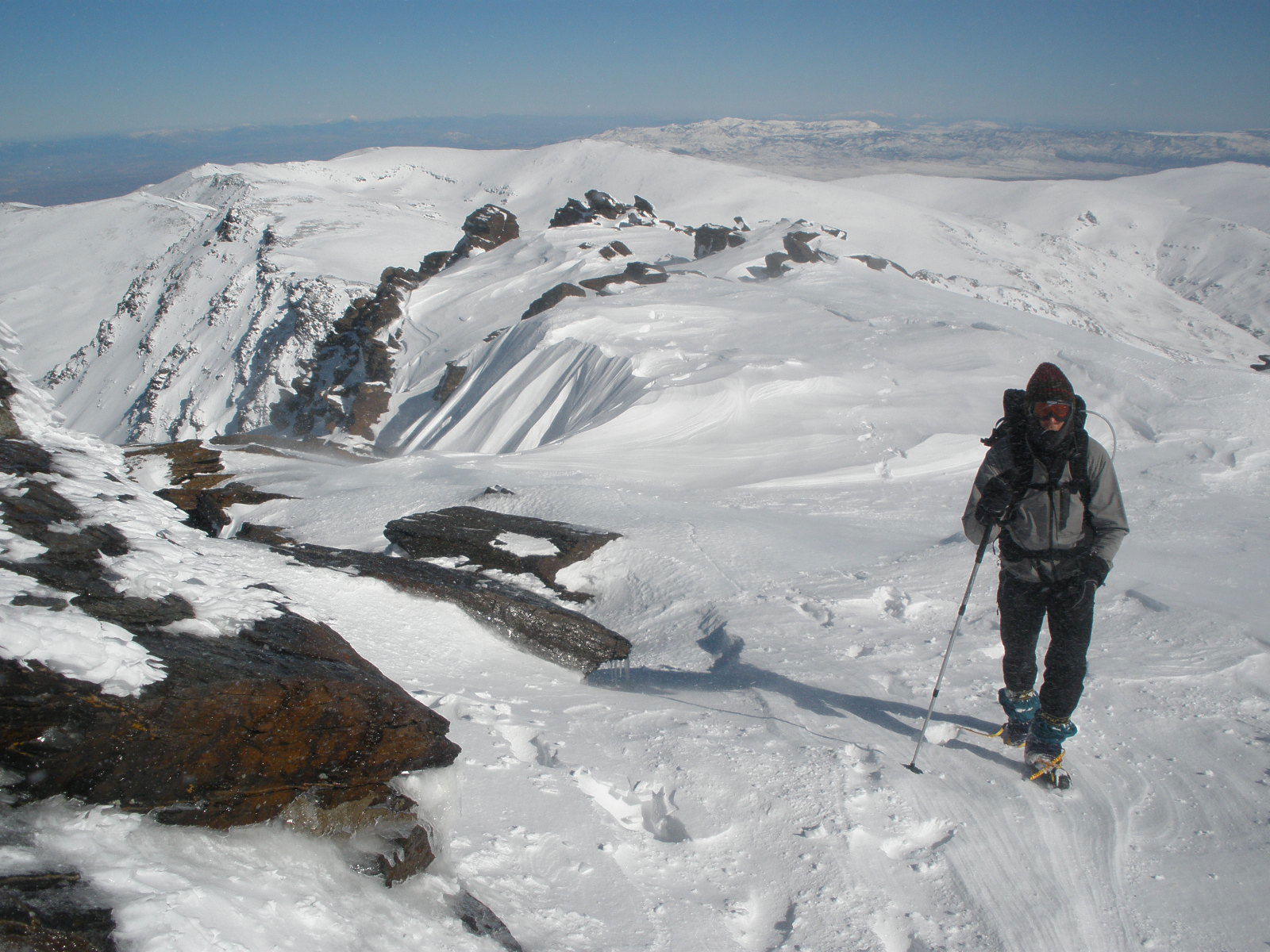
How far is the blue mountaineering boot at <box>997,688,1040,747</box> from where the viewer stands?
3781 mm

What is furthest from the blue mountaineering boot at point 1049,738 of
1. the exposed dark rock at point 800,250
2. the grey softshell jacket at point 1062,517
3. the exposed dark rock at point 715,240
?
the exposed dark rock at point 715,240

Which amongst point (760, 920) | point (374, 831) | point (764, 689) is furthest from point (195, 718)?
point (764, 689)

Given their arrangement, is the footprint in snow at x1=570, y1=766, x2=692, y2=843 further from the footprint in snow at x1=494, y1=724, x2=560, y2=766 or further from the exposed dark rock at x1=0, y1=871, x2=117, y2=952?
the exposed dark rock at x1=0, y1=871, x2=117, y2=952

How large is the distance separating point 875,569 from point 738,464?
487 cm

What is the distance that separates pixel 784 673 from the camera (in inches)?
190

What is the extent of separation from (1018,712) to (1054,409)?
1627 millimetres

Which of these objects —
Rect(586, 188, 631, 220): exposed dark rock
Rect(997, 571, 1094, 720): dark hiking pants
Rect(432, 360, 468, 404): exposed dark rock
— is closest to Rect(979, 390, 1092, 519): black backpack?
Rect(997, 571, 1094, 720): dark hiking pants

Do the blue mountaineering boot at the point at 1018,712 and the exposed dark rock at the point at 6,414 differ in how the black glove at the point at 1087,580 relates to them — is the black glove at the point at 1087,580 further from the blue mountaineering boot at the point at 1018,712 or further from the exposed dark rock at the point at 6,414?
the exposed dark rock at the point at 6,414

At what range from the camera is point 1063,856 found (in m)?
3.19

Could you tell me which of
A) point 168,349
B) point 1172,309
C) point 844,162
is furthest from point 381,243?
point 844,162

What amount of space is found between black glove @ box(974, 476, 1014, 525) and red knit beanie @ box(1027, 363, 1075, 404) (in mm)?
420

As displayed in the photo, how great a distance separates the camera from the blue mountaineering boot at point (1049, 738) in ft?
11.7

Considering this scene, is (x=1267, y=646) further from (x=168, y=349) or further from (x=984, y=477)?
(x=168, y=349)

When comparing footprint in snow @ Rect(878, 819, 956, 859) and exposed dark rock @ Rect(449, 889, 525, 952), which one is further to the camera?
footprint in snow @ Rect(878, 819, 956, 859)
